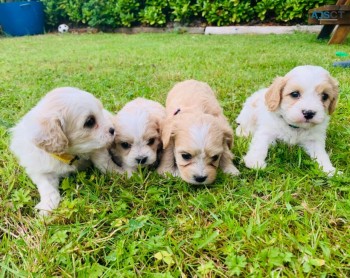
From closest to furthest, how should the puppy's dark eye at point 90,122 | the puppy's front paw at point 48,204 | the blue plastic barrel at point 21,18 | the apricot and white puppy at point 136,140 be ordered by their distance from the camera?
the puppy's front paw at point 48,204
the puppy's dark eye at point 90,122
the apricot and white puppy at point 136,140
the blue plastic barrel at point 21,18

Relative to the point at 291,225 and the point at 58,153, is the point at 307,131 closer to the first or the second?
the point at 291,225

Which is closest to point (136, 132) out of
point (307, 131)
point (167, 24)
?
point (307, 131)

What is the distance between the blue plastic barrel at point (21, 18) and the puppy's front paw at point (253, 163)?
1532cm

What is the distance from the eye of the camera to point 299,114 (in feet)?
11.0

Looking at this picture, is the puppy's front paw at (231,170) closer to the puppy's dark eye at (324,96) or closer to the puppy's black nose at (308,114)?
the puppy's black nose at (308,114)

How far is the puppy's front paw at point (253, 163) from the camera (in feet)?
10.8

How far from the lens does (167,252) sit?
7.61 ft

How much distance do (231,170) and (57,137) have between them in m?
1.53

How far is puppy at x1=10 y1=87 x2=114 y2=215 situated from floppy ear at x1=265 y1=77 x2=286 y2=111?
1.59 meters

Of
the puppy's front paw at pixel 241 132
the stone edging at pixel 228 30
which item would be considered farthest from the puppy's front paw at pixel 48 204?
the stone edging at pixel 228 30

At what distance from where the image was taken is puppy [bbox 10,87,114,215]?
2859mm

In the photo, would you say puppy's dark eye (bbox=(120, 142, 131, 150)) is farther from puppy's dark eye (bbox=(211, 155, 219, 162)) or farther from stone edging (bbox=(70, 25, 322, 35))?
stone edging (bbox=(70, 25, 322, 35))

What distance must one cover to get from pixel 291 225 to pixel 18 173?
7.89ft

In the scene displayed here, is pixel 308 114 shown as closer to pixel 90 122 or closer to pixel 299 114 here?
pixel 299 114
